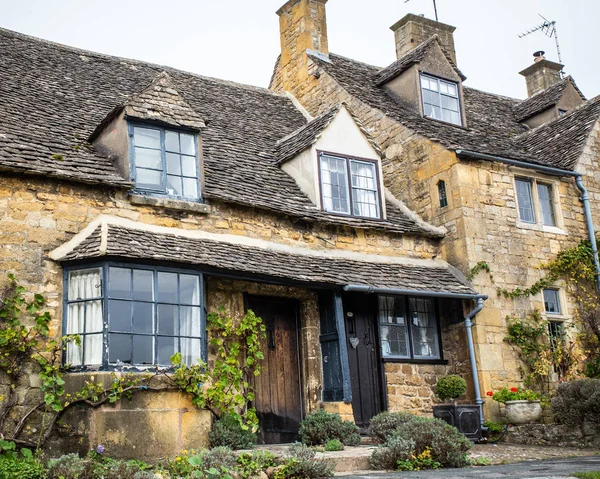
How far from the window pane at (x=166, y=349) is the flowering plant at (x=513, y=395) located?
6.01 metres

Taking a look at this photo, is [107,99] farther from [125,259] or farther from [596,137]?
[596,137]

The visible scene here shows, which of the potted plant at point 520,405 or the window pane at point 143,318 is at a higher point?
the window pane at point 143,318

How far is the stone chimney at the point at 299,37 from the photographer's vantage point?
18688mm

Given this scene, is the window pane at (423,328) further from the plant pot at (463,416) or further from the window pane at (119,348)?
the window pane at (119,348)

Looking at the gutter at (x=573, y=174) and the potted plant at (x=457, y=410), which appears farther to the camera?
the gutter at (x=573, y=174)

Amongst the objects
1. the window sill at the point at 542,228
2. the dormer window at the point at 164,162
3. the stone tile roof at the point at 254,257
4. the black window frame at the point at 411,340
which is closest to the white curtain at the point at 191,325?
the stone tile roof at the point at 254,257

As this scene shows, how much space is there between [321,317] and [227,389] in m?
2.52

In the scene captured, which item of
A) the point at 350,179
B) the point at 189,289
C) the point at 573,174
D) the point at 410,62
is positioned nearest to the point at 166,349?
the point at 189,289

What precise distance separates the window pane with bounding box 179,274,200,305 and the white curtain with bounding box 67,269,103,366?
4.01ft

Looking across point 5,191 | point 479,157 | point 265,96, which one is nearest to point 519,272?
point 479,157

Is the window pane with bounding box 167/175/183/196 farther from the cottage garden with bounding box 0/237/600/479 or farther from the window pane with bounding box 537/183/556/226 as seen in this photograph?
the window pane with bounding box 537/183/556/226

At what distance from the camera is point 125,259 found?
1043 centimetres

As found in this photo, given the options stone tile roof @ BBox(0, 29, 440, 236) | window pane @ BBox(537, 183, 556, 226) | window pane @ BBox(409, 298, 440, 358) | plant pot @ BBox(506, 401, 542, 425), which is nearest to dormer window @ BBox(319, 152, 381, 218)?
stone tile roof @ BBox(0, 29, 440, 236)

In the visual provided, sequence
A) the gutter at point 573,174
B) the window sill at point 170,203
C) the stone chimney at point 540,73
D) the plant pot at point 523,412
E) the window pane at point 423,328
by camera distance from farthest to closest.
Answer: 1. the stone chimney at point 540,73
2. the gutter at point 573,174
3. the window pane at point 423,328
4. the plant pot at point 523,412
5. the window sill at point 170,203
